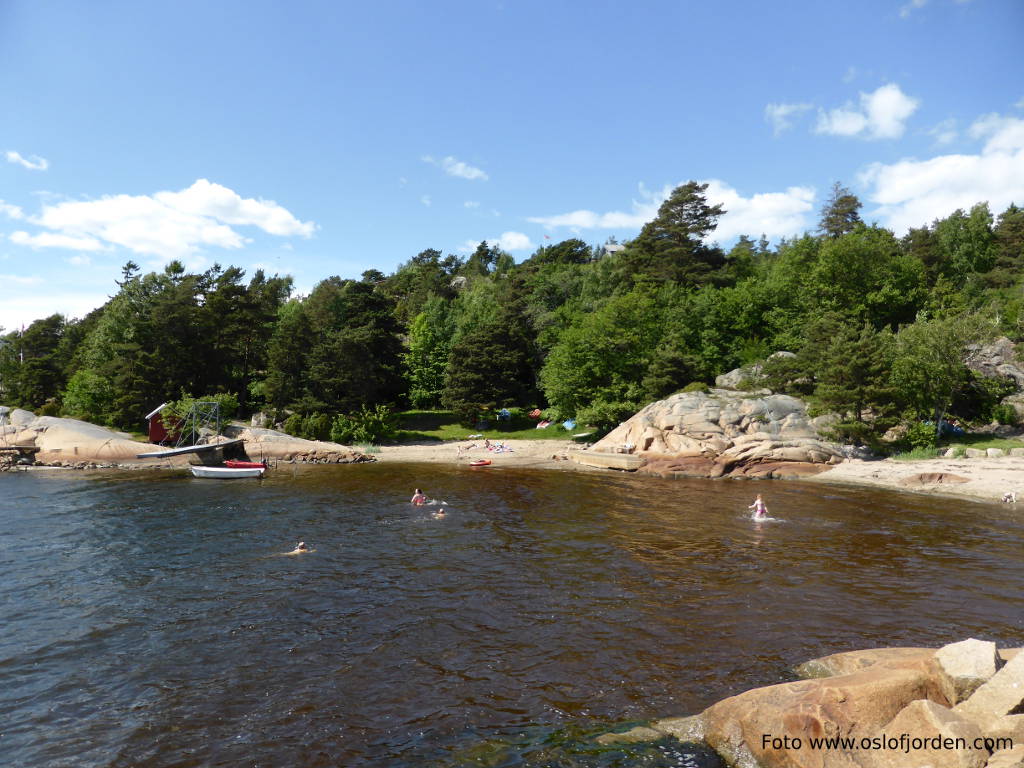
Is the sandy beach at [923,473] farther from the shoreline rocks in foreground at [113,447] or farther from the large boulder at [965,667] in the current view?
the large boulder at [965,667]

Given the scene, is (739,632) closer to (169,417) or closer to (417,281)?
(169,417)

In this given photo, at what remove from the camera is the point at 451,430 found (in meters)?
65.9

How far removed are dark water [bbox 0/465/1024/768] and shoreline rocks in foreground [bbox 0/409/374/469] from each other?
68.7 feet

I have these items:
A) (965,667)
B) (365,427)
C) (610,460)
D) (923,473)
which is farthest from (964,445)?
(365,427)

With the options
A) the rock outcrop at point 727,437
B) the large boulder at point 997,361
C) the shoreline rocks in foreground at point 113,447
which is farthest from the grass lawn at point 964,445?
the shoreline rocks in foreground at point 113,447

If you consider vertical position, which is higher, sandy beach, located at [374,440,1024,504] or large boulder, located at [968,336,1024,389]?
large boulder, located at [968,336,1024,389]

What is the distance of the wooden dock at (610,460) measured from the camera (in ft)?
155

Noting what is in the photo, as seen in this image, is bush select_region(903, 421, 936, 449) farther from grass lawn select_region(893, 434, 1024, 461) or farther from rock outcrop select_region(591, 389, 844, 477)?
rock outcrop select_region(591, 389, 844, 477)

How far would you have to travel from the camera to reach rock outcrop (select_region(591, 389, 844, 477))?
43219 millimetres

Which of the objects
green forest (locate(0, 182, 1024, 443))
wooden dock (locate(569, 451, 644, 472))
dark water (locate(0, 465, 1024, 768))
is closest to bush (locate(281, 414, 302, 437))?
green forest (locate(0, 182, 1024, 443))

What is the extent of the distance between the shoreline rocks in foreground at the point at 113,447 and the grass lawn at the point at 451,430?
33.8 feet

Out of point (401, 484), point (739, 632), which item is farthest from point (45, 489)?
point (739, 632)

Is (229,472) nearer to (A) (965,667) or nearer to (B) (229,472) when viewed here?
(B) (229,472)

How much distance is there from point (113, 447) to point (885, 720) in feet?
200
